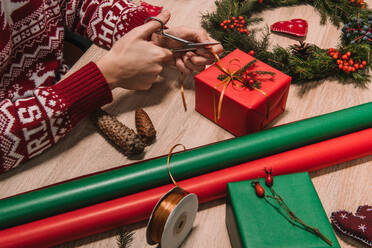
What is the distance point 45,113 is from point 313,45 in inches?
34.4

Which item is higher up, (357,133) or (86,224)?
(357,133)

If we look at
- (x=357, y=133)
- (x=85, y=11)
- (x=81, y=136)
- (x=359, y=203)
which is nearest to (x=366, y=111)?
(x=357, y=133)

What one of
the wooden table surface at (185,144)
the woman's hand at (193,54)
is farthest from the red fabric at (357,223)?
the woman's hand at (193,54)

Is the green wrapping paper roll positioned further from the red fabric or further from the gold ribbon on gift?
the red fabric

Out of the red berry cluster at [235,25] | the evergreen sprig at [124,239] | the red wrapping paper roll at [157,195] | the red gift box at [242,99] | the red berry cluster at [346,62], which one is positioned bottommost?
the evergreen sprig at [124,239]

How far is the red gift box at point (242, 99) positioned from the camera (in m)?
0.88

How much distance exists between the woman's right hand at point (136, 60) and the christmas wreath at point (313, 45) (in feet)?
0.82

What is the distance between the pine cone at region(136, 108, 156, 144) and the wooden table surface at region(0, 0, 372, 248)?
3cm

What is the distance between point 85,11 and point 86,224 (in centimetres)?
81

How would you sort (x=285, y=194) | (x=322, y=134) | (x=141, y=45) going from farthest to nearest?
(x=141, y=45) → (x=322, y=134) → (x=285, y=194)

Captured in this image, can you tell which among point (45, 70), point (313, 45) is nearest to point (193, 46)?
point (313, 45)

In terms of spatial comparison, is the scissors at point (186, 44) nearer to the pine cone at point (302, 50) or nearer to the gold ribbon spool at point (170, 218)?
the pine cone at point (302, 50)

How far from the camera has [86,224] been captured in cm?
75

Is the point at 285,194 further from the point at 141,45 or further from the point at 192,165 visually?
the point at 141,45
